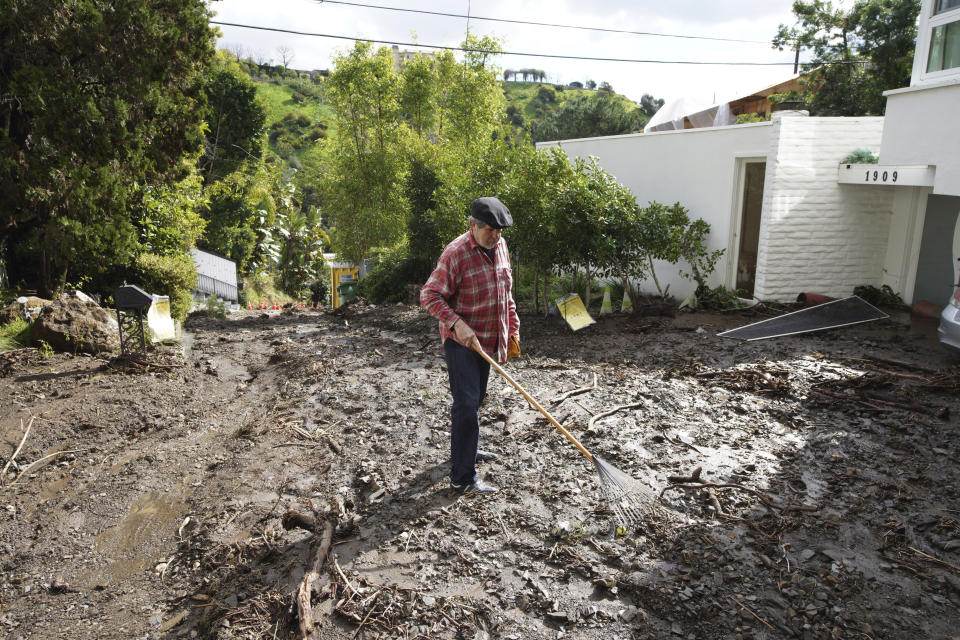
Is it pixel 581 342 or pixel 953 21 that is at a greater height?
pixel 953 21

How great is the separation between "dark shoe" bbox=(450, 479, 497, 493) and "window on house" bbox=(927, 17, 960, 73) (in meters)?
7.74

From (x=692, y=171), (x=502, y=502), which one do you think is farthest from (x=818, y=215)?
(x=502, y=502)

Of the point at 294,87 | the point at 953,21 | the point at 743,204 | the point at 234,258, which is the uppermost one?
the point at 294,87

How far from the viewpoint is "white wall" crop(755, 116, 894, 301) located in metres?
8.68

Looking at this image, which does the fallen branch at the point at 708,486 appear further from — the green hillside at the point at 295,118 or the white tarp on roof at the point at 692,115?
the green hillside at the point at 295,118

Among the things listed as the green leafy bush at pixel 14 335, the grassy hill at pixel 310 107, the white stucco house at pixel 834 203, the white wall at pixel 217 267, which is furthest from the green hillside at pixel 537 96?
the green leafy bush at pixel 14 335

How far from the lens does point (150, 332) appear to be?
8.40 meters

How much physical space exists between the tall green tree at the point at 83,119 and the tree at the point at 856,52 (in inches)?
748

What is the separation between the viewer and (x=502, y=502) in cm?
393

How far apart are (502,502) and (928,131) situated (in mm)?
7333

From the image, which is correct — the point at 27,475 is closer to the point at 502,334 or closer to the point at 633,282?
the point at 502,334

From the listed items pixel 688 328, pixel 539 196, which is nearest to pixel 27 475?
pixel 539 196

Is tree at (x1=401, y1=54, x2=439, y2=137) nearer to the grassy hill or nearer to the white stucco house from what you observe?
the white stucco house

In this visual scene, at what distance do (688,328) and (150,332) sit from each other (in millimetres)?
7638
